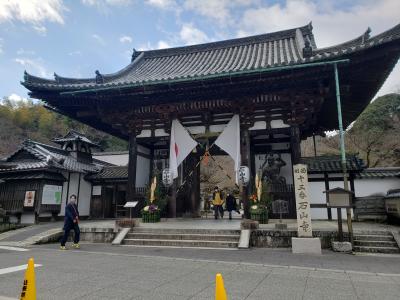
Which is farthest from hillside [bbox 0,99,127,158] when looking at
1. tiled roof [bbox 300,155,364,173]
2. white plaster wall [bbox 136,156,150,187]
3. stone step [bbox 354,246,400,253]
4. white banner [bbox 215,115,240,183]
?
stone step [bbox 354,246,400,253]

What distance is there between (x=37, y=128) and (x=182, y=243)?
5418 cm

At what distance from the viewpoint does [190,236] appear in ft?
31.7

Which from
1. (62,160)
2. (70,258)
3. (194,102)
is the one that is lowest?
(70,258)

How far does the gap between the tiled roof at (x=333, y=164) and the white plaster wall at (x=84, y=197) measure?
15237 mm

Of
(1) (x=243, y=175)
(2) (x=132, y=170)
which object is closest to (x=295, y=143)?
(1) (x=243, y=175)

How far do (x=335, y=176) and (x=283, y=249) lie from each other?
913 cm

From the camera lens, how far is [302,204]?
855cm

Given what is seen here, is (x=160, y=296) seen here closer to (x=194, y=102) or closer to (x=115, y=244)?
(x=115, y=244)

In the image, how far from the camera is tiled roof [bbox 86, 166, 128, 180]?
20.4 meters

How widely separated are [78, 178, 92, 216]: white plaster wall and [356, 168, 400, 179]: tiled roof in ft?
59.5

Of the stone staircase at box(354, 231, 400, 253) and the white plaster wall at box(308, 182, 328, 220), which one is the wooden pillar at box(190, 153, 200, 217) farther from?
the stone staircase at box(354, 231, 400, 253)

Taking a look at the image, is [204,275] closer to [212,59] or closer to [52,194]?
[212,59]

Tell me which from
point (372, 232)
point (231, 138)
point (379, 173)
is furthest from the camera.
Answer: point (379, 173)

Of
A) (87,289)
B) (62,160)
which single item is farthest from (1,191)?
(87,289)
